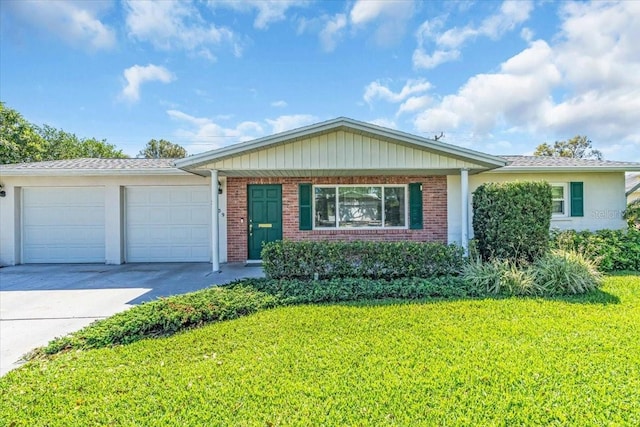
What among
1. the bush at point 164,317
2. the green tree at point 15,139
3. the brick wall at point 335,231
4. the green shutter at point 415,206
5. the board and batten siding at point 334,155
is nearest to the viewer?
the bush at point 164,317

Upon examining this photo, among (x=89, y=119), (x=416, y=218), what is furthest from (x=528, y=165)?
(x=89, y=119)

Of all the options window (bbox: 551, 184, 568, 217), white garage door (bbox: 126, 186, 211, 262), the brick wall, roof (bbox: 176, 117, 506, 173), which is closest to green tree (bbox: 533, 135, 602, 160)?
window (bbox: 551, 184, 568, 217)

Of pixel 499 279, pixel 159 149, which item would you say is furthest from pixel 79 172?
pixel 159 149

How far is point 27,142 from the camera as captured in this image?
747 inches

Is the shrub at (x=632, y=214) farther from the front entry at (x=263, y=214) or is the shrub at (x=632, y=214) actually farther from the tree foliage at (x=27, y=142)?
the tree foliage at (x=27, y=142)

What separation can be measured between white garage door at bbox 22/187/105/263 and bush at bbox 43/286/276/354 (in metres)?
6.48

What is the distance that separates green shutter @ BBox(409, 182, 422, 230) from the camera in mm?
9766

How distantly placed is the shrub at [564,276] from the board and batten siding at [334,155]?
3306mm

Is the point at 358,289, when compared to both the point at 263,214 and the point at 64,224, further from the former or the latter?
the point at 64,224

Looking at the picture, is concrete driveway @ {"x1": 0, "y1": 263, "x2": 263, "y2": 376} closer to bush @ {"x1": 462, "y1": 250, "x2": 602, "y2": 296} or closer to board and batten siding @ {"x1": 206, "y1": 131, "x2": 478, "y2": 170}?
board and batten siding @ {"x1": 206, "y1": 131, "x2": 478, "y2": 170}

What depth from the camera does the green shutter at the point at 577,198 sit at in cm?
982

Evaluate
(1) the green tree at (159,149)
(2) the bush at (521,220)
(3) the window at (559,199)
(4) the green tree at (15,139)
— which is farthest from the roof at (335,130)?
(1) the green tree at (159,149)

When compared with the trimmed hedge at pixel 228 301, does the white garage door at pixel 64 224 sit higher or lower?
higher

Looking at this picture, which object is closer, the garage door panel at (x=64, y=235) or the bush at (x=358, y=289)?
the bush at (x=358, y=289)
